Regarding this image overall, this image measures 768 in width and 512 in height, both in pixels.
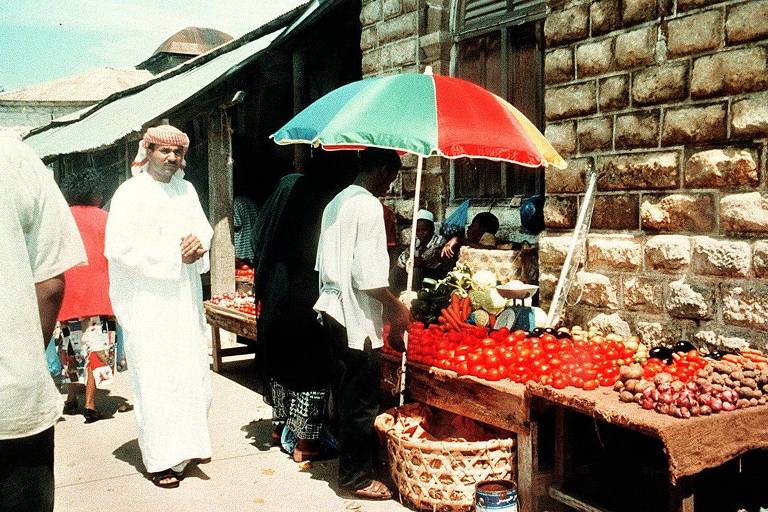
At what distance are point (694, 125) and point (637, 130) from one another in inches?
18.0

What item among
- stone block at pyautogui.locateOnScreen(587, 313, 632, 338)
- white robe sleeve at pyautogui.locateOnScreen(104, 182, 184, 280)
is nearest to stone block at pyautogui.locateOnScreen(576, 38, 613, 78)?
→ stone block at pyautogui.locateOnScreen(587, 313, 632, 338)

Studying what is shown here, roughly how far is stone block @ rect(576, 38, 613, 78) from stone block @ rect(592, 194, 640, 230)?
3.08 ft

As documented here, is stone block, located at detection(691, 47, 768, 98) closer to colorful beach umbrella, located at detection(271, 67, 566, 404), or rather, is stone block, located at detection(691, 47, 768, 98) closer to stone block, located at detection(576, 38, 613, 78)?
stone block, located at detection(576, 38, 613, 78)

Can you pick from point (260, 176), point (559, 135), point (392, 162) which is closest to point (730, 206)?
point (559, 135)

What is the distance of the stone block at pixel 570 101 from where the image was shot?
5.67 metres

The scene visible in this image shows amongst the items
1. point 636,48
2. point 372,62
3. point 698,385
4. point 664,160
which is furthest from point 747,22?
point 372,62

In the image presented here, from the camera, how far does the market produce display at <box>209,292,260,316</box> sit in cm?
836

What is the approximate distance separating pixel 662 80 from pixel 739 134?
2.31 feet

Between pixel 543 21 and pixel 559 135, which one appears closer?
pixel 559 135

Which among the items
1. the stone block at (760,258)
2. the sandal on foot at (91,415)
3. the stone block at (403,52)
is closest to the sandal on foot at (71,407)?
the sandal on foot at (91,415)

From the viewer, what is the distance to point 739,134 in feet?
15.3

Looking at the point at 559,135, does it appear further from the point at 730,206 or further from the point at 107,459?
the point at 107,459

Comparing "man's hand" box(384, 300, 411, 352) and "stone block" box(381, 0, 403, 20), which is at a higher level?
"stone block" box(381, 0, 403, 20)

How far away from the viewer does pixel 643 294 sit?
Answer: 5297 mm
